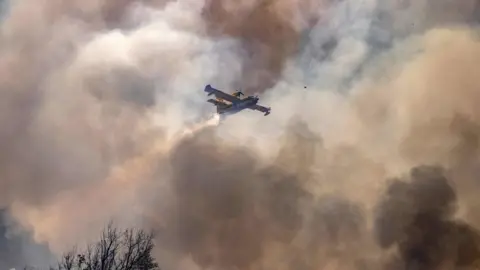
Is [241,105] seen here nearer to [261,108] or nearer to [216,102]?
[261,108]

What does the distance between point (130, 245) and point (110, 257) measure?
1481 mm

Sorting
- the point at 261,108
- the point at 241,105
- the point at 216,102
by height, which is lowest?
the point at 241,105

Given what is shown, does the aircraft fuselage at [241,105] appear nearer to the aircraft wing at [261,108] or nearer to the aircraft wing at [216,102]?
the aircraft wing at [216,102]

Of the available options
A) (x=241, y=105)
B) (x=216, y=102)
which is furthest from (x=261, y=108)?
(x=216, y=102)

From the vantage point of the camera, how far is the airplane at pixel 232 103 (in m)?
54.7

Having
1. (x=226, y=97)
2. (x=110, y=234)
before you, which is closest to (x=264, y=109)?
(x=226, y=97)

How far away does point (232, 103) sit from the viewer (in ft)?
184

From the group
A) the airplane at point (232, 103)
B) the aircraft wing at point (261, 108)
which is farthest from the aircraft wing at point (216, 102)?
the aircraft wing at point (261, 108)

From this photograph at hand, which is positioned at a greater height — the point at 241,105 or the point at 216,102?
the point at 216,102

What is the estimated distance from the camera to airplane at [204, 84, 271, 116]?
179 feet

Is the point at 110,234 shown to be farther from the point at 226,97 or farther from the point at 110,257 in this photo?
the point at 226,97

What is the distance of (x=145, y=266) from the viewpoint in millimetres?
30969

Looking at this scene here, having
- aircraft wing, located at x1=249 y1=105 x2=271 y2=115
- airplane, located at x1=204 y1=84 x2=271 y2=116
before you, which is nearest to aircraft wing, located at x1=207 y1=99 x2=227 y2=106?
airplane, located at x1=204 y1=84 x2=271 y2=116

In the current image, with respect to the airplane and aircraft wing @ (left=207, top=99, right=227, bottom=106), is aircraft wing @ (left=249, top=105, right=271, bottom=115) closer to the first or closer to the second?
the airplane
